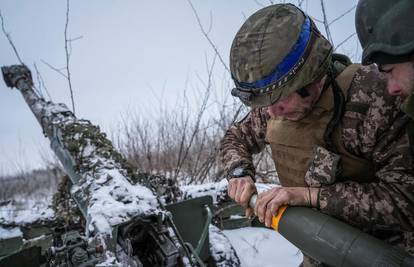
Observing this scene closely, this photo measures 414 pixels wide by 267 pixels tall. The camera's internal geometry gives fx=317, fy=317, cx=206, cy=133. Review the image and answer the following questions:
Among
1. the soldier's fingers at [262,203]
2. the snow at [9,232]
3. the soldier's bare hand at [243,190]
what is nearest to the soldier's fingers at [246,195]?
the soldier's bare hand at [243,190]

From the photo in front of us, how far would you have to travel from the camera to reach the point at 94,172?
2.68m

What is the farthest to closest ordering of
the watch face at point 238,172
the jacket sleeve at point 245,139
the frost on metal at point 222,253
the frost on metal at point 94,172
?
the frost on metal at point 222,253, the frost on metal at point 94,172, the jacket sleeve at point 245,139, the watch face at point 238,172

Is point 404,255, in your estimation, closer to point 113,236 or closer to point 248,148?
point 248,148

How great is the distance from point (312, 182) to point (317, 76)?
489 millimetres

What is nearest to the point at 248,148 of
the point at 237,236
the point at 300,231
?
the point at 300,231

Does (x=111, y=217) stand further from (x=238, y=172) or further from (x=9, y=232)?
(x=9, y=232)

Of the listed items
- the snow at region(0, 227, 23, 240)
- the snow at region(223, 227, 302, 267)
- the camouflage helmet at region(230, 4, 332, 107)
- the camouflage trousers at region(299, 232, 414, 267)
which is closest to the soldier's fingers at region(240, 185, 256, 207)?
the camouflage helmet at region(230, 4, 332, 107)

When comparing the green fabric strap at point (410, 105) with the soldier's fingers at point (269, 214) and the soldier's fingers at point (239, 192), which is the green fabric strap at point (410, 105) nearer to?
the soldier's fingers at point (269, 214)

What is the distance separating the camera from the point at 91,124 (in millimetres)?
3461

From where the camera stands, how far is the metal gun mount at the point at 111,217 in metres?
1.81

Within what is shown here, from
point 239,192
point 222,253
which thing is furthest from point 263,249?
point 239,192

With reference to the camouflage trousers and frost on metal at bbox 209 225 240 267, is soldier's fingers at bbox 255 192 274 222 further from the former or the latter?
frost on metal at bbox 209 225 240 267

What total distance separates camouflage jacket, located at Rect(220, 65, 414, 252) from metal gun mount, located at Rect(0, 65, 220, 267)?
1.08 meters

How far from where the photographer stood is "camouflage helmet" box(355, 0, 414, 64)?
1065 millimetres
